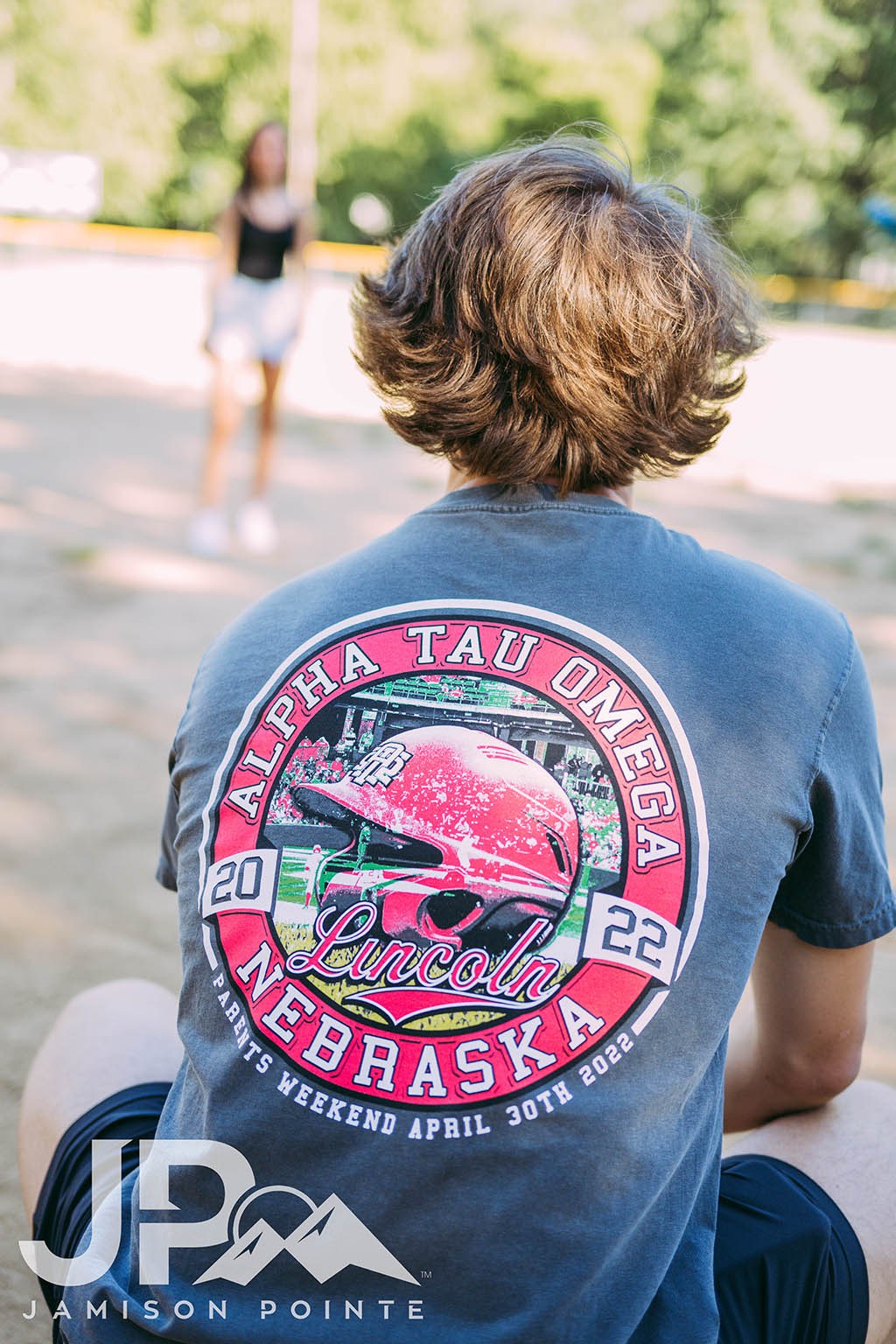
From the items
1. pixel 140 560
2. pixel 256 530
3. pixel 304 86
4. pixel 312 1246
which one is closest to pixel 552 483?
pixel 312 1246

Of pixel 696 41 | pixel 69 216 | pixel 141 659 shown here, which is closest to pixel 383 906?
pixel 141 659

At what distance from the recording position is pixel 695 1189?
1.00m

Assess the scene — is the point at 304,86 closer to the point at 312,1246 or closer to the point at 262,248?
the point at 262,248

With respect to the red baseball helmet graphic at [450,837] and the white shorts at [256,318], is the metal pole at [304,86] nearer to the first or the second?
the white shorts at [256,318]

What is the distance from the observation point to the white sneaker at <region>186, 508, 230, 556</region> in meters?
4.78

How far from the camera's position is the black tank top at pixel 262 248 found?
5031mm

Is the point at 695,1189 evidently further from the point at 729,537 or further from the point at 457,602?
the point at 729,537

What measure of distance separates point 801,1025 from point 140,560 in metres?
3.77

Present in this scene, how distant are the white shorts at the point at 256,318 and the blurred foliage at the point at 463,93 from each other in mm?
21113

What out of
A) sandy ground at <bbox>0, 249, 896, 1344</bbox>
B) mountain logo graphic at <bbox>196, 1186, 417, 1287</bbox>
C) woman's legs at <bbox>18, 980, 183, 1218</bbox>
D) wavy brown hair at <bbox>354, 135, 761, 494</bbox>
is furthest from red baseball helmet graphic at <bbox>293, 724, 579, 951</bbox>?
sandy ground at <bbox>0, 249, 896, 1344</bbox>

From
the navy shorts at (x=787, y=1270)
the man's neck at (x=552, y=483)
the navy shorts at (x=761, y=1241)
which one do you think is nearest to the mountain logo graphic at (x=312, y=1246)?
the navy shorts at (x=761, y=1241)

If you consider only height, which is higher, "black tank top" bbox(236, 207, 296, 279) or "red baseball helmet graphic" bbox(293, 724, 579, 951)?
"red baseball helmet graphic" bbox(293, 724, 579, 951)

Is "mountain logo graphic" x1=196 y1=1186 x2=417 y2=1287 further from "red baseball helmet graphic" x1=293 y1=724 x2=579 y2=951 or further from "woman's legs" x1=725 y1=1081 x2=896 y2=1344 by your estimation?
"woman's legs" x1=725 y1=1081 x2=896 y2=1344

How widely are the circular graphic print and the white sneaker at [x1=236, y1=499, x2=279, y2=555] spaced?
3.88 metres
